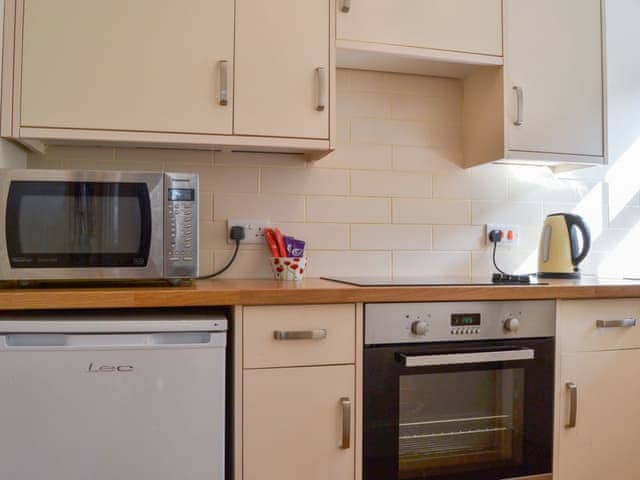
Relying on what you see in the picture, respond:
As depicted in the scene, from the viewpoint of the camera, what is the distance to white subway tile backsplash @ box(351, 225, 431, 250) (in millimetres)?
2006

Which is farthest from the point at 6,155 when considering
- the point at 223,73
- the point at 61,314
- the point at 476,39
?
the point at 476,39

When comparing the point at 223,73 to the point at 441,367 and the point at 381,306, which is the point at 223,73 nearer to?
the point at 381,306

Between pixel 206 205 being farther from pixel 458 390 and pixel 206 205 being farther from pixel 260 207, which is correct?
pixel 458 390

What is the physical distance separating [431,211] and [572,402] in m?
0.86

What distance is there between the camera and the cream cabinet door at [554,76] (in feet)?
6.13

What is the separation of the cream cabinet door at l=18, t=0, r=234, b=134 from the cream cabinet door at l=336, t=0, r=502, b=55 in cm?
43

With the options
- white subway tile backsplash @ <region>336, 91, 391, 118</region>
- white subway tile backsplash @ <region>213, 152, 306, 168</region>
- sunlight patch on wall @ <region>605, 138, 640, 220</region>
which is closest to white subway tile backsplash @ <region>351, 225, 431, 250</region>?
white subway tile backsplash @ <region>213, 152, 306, 168</region>

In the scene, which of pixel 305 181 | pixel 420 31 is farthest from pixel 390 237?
pixel 420 31

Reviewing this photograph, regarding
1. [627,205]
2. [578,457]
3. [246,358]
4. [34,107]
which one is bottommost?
[578,457]

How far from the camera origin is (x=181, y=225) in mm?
1434

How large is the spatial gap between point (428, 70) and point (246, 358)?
4.41 feet

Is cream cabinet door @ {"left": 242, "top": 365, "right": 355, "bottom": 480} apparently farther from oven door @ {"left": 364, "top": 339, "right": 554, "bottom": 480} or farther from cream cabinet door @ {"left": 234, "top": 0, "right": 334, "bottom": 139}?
cream cabinet door @ {"left": 234, "top": 0, "right": 334, "bottom": 139}

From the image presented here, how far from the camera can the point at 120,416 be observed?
1.24 metres

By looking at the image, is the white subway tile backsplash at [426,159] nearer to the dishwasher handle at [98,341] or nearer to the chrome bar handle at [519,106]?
the chrome bar handle at [519,106]
